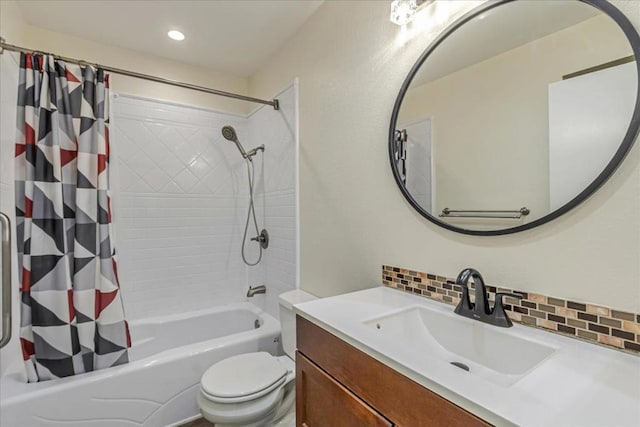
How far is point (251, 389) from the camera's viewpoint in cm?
136

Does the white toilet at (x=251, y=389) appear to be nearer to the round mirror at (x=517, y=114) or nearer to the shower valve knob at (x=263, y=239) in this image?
the shower valve knob at (x=263, y=239)

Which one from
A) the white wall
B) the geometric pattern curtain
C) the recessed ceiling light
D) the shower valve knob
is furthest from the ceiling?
the shower valve knob

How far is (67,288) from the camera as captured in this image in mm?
1461

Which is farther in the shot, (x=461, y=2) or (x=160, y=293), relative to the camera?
(x=160, y=293)

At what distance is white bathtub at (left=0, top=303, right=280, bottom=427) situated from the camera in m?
1.35

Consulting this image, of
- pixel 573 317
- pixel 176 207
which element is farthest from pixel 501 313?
pixel 176 207

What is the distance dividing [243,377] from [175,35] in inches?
89.8

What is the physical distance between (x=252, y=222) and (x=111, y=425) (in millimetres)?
1623

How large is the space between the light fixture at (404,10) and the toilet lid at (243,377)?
1.72 metres

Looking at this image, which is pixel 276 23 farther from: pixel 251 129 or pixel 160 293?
pixel 160 293

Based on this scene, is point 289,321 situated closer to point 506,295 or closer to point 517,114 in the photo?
point 506,295

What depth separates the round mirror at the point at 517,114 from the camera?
2.44 ft

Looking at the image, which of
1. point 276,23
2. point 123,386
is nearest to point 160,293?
point 123,386

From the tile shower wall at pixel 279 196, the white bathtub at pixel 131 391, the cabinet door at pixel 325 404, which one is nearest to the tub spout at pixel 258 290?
the tile shower wall at pixel 279 196
